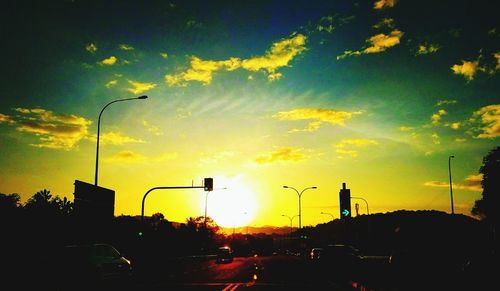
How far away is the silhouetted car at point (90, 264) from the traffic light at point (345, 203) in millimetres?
20285

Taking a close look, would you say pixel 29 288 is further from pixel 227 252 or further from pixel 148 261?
pixel 227 252

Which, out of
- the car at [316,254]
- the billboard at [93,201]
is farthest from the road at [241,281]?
the billboard at [93,201]

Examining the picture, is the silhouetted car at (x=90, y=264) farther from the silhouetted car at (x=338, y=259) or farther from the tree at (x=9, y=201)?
the tree at (x=9, y=201)

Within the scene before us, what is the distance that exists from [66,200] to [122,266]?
99284 mm

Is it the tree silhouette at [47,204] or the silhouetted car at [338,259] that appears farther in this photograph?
the tree silhouette at [47,204]

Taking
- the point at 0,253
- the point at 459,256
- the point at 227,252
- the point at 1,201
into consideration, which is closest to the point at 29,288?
the point at 0,253

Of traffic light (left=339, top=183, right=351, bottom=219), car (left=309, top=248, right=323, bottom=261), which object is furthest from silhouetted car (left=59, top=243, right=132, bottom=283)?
traffic light (left=339, top=183, right=351, bottom=219)

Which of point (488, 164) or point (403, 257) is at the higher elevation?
point (488, 164)

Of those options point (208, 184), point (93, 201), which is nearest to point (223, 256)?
point (208, 184)

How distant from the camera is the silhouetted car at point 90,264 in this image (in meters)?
14.5

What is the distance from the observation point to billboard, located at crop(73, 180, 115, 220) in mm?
28339

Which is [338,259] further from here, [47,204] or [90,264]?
[47,204]

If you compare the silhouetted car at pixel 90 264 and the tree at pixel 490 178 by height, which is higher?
the tree at pixel 490 178

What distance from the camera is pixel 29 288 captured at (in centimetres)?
1352
